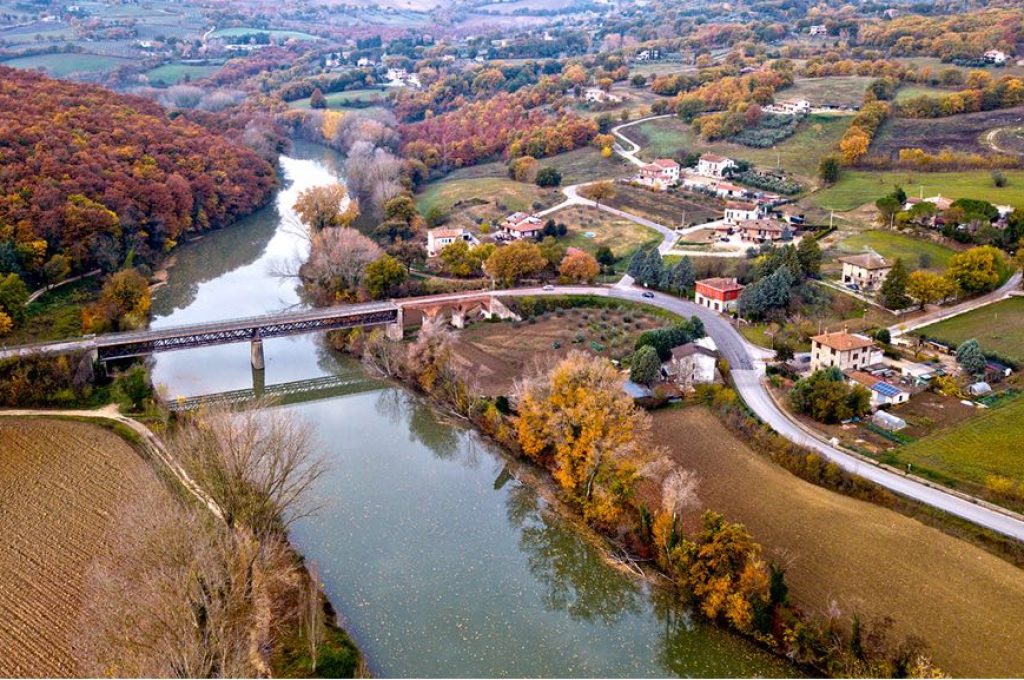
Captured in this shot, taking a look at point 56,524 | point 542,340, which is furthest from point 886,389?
point 56,524

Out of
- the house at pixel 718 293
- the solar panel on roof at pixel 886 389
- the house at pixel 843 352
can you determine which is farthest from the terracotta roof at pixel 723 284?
the solar panel on roof at pixel 886 389

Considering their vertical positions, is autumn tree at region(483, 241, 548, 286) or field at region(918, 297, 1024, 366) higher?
field at region(918, 297, 1024, 366)

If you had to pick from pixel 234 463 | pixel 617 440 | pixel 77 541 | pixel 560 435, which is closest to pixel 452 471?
pixel 560 435

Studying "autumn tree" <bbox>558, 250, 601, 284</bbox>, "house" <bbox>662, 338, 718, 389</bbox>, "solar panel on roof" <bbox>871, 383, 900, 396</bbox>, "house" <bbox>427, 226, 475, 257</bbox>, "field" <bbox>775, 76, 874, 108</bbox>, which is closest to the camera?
"solar panel on roof" <bbox>871, 383, 900, 396</bbox>

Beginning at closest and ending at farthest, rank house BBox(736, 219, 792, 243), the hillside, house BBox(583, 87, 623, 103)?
the hillside < house BBox(736, 219, 792, 243) < house BBox(583, 87, 623, 103)

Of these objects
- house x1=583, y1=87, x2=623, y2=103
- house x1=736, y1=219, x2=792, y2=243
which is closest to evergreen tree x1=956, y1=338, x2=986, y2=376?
house x1=736, y1=219, x2=792, y2=243

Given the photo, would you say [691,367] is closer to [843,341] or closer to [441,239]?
[843,341]

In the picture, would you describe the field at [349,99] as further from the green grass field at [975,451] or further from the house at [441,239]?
the green grass field at [975,451]

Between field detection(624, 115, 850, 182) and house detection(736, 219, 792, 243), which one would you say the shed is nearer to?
house detection(736, 219, 792, 243)
